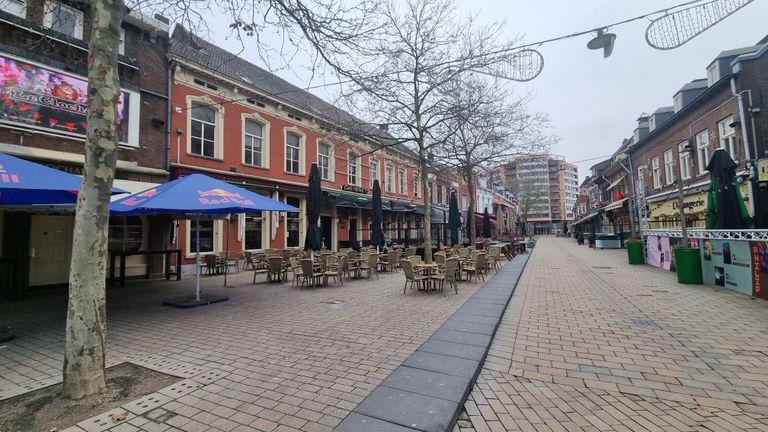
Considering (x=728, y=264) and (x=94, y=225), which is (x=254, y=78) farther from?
(x=728, y=264)

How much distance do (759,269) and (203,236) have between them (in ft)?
52.4

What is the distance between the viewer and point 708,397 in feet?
9.50

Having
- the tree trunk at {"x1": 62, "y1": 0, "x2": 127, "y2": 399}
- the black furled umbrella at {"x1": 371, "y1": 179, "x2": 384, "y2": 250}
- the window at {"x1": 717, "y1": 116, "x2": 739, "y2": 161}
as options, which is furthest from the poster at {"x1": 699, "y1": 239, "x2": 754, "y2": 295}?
the tree trunk at {"x1": 62, "y1": 0, "x2": 127, "y2": 399}

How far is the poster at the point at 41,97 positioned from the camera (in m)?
8.34

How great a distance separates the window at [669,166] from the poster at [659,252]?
9.26 metres

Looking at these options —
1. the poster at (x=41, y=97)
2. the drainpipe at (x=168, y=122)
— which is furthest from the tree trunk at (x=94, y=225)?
the drainpipe at (x=168, y=122)

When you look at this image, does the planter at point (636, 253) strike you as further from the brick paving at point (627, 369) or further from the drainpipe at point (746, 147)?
the brick paving at point (627, 369)

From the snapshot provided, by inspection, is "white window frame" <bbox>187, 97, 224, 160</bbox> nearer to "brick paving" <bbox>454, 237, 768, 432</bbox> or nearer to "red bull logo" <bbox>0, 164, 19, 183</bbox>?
"red bull logo" <bbox>0, 164, 19, 183</bbox>

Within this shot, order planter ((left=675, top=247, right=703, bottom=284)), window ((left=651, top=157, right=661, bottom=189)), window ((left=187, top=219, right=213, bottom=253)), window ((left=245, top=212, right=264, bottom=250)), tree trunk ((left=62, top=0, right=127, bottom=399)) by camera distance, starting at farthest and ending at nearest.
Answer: window ((left=651, top=157, right=661, bottom=189)) < window ((left=245, top=212, right=264, bottom=250)) < window ((left=187, top=219, right=213, bottom=253)) < planter ((left=675, top=247, right=703, bottom=284)) < tree trunk ((left=62, top=0, right=127, bottom=399))

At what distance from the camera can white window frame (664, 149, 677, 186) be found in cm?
1919

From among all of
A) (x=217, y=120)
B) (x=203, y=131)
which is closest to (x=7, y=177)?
(x=203, y=131)

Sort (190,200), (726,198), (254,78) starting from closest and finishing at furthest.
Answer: (190,200), (726,198), (254,78)

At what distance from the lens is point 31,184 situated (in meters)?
4.27

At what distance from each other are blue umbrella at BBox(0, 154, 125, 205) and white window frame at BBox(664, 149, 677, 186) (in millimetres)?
26032
